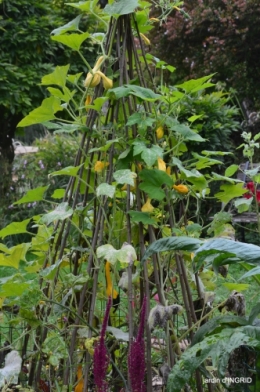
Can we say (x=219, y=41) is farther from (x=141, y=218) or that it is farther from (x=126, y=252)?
(x=126, y=252)

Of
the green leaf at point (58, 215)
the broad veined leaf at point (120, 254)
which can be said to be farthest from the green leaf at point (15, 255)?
the broad veined leaf at point (120, 254)

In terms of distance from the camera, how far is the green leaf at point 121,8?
2010 mm

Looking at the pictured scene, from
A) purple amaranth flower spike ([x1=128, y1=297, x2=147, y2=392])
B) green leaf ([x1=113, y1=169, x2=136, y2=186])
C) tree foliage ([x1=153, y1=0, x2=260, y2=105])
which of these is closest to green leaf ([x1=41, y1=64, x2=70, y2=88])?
green leaf ([x1=113, y1=169, x2=136, y2=186])

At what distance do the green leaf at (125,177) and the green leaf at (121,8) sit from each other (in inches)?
18.8

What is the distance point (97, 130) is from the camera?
209 cm

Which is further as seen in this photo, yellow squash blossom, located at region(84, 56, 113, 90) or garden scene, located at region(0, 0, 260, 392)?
yellow squash blossom, located at region(84, 56, 113, 90)

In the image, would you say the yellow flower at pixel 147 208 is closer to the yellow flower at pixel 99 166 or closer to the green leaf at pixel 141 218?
the green leaf at pixel 141 218

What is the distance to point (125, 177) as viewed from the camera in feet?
6.19

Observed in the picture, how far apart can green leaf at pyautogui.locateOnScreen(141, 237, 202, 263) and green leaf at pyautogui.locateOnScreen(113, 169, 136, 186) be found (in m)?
0.18

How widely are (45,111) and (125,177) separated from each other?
388mm

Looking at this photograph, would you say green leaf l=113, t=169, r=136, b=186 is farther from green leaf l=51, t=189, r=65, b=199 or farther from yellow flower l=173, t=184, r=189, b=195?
green leaf l=51, t=189, r=65, b=199

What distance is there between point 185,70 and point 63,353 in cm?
1005

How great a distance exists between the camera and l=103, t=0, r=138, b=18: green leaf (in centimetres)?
201

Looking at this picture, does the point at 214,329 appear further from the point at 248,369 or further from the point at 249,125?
the point at 249,125
